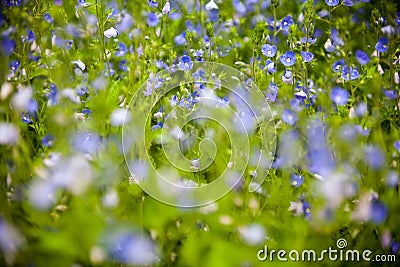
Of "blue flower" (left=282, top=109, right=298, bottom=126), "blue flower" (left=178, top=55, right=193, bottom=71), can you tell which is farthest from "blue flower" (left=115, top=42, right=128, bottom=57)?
"blue flower" (left=282, top=109, right=298, bottom=126)

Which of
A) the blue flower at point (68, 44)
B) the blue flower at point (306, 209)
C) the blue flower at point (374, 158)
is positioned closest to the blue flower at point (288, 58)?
the blue flower at point (374, 158)

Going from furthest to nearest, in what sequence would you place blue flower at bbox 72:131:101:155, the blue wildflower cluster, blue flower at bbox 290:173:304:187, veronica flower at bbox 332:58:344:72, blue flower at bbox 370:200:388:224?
veronica flower at bbox 332:58:344:72, blue flower at bbox 290:173:304:187, blue flower at bbox 370:200:388:224, blue flower at bbox 72:131:101:155, the blue wildflower cluster

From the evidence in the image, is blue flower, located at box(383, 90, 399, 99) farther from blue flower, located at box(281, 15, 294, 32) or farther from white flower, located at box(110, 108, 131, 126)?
white flower, located at box(110, 108, 131, 126)

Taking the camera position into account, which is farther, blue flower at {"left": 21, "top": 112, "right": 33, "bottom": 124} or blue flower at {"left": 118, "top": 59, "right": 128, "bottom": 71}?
blue flower at {"left": 118, "top": 59, "right": 128, "bottom": 71}

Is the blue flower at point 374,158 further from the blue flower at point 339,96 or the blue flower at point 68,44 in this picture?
the blue flower at point 68,44

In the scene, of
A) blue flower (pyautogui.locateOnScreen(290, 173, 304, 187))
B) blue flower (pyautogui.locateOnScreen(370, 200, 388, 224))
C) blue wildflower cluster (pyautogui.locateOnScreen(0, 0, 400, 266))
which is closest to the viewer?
blue wildflower cluster (pyautogui.locateOnScreen(0, 0, 400, 266))
